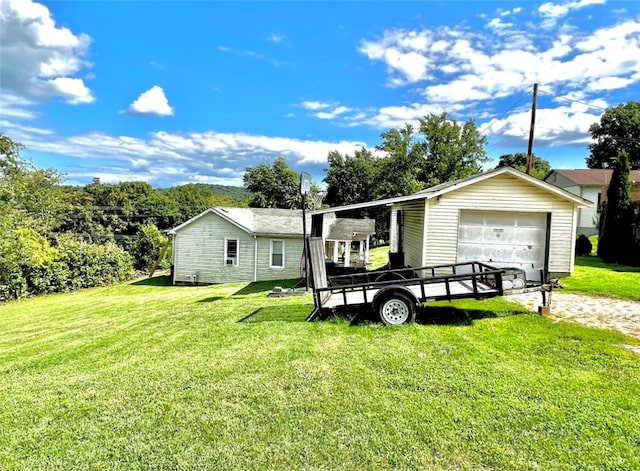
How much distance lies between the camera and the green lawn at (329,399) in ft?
9.68

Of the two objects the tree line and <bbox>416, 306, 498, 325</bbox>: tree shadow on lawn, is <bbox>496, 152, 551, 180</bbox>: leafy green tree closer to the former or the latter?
the tree line

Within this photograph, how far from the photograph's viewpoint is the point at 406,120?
35344 mm

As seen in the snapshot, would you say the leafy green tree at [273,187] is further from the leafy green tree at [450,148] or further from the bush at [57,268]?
the bush at [57,268]

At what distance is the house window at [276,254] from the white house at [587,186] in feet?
82.8

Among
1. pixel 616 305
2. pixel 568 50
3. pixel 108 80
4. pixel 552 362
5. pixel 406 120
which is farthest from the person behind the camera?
pixel 406 120

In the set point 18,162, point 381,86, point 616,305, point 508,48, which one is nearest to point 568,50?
point 508,48

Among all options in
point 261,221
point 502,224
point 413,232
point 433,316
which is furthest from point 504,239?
point 261,221

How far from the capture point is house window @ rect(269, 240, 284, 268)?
18.5 meters

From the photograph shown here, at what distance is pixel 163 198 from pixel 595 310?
60.4 meters

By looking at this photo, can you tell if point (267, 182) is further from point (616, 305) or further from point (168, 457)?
point (168, 457)

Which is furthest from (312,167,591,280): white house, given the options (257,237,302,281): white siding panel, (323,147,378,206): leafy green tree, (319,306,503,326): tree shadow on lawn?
(323,147,378,206): leafy green tree

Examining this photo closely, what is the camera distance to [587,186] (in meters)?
31.9

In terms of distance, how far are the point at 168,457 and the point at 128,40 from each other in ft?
61.7

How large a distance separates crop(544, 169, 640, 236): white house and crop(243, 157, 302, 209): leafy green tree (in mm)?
25537
